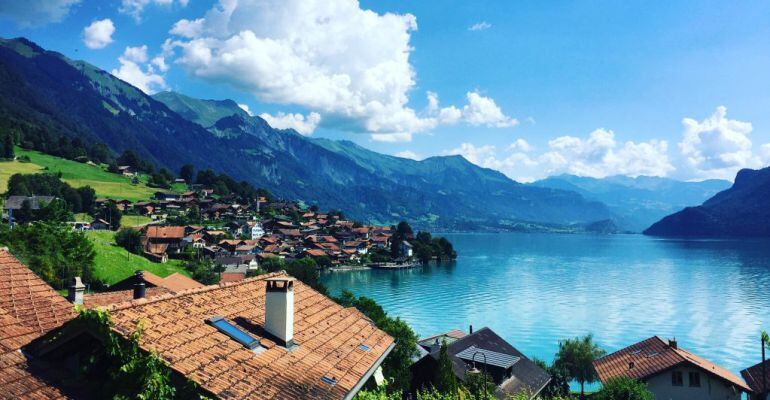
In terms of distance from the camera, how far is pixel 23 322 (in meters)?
9.63

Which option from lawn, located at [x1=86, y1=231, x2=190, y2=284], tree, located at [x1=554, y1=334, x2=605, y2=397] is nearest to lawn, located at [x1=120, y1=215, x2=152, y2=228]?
lawn, located at [x1=86, y1=231, x2=190, y2=284]

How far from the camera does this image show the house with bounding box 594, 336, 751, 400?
27.9 metres

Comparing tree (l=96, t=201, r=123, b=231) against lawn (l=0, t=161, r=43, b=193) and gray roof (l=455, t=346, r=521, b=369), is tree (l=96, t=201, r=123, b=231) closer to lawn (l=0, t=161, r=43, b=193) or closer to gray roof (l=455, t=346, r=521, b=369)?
lawn (l=0, t=161, r=43, b=193)

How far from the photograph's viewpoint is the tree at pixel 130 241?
77.2 metres

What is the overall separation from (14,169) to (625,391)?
13610 cm

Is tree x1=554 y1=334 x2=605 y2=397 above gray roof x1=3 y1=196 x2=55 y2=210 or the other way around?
the other way around

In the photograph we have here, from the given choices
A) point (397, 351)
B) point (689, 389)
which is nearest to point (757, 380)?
point (689, 389)

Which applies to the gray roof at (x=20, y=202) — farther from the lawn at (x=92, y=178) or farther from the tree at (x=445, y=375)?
the tree at (x=445, y=375)

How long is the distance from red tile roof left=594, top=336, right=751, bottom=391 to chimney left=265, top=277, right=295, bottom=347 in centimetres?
2254

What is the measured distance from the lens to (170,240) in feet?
312

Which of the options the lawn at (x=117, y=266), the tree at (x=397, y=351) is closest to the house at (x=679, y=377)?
the tree at (x=397, y=351)

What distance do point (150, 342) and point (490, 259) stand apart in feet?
501

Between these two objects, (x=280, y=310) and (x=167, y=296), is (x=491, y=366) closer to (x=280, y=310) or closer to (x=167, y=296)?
(x=280, y=310)

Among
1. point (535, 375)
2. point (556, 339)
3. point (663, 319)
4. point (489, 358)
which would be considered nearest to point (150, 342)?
point (489, 358)
